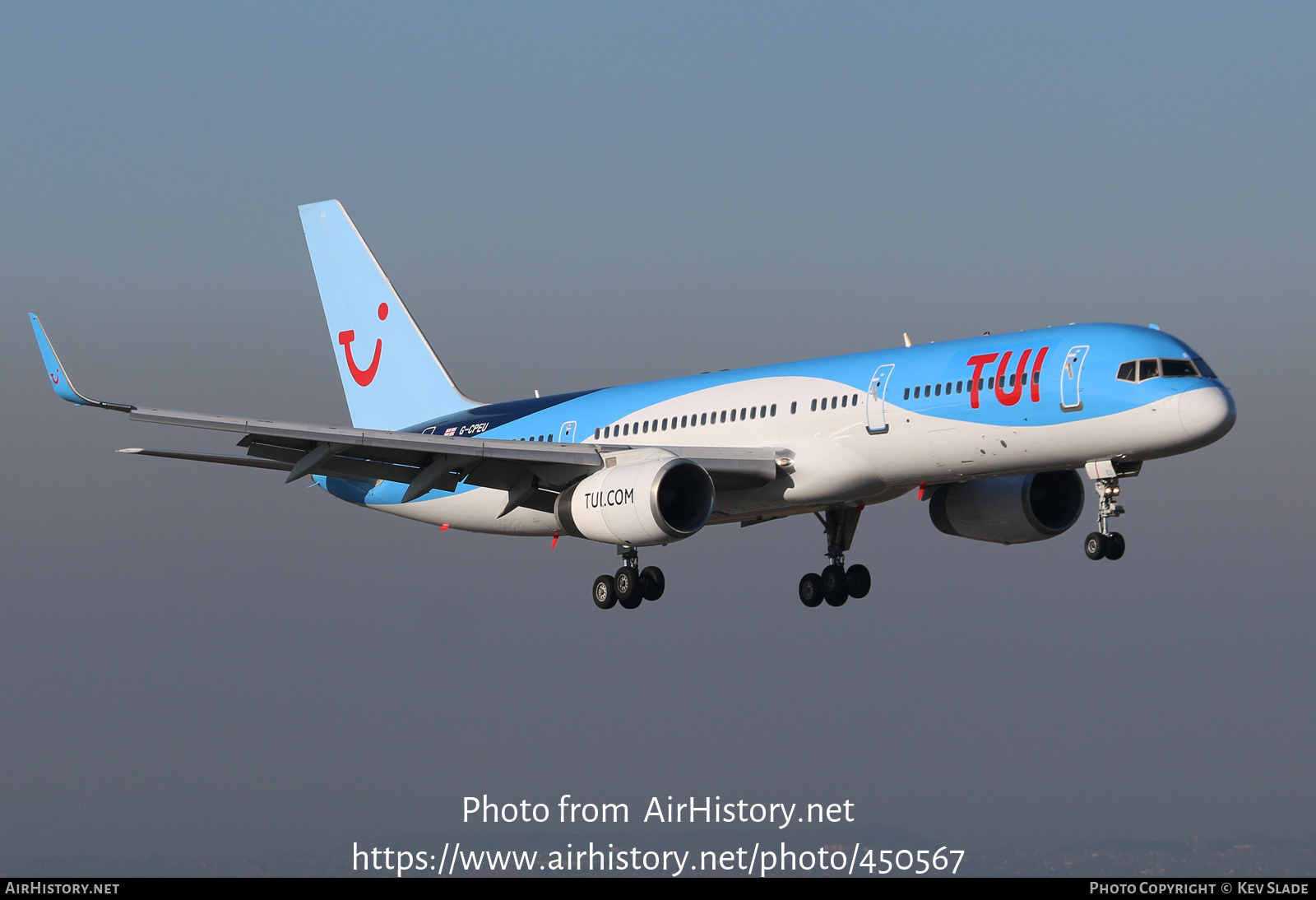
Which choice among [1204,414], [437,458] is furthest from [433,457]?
[1204,414]

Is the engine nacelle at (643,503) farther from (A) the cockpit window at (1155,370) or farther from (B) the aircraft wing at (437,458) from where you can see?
(A) the cockpit window at (1155,370)

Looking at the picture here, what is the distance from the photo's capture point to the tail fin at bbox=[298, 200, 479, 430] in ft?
158

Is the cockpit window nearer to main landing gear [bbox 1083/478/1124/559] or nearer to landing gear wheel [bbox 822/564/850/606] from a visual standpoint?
main landing gear [bbox 1083/478/1124/559]

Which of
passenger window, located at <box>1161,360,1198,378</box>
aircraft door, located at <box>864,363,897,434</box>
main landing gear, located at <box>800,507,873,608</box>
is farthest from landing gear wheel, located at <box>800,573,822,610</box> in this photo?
passenger window, located at <box>1161,360,1198,378</box>

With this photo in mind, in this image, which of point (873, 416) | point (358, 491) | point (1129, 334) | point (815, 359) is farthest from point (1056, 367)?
point (358, 491)

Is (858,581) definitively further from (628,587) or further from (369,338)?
(369,338)

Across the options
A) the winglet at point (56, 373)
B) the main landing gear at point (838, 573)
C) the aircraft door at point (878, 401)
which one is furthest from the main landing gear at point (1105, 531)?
the winglet at point (56, 373)

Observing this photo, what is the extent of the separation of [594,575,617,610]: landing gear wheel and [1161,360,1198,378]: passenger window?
1321cm

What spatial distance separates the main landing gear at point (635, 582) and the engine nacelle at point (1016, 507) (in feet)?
24.5

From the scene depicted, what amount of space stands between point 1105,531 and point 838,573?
A: 942 cm

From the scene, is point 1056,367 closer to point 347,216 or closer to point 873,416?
point 873,416

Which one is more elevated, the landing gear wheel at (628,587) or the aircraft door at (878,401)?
the aircraft door at (878,401)

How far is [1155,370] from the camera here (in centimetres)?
3173

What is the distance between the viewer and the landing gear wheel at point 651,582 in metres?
38.0
